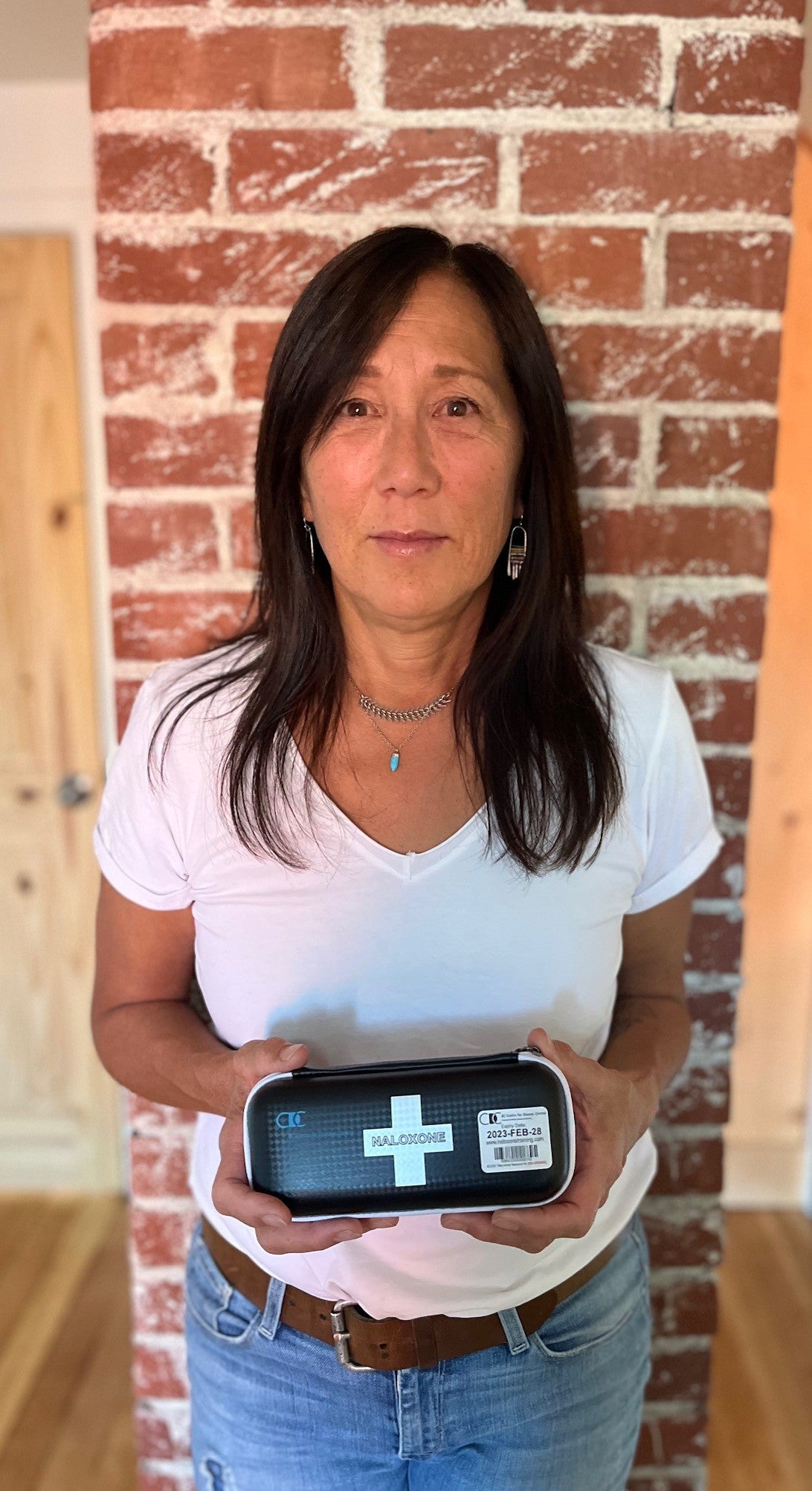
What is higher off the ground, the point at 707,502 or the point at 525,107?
the point at 525,107

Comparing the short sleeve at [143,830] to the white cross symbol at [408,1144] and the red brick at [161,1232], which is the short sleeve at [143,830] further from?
the red brick at [161,1232]

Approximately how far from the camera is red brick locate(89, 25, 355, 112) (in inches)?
44.4

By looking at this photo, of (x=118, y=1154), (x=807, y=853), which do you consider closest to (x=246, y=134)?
(x=807, y=853)

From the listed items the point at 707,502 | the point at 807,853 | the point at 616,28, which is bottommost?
the point at 807,853

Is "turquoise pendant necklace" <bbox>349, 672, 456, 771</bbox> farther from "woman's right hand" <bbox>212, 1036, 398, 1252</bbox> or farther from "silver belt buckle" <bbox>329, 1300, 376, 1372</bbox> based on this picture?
"silver belt buckle" <bbox>329, 1300, 376, 1372</bbox>

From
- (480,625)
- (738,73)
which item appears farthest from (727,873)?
(738,73)

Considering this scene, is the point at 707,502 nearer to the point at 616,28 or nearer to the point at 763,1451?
the point at 616,28

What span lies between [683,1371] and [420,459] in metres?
1.20

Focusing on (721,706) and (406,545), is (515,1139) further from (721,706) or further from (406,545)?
(721,706)

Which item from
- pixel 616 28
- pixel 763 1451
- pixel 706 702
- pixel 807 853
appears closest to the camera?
pixel 616 28

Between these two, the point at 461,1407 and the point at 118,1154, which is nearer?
the point at 461,1407

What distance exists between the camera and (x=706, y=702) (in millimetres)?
1271

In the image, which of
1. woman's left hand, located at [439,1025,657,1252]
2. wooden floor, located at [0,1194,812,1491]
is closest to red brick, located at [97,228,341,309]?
woman's left hand, located at [439,1025,657,1252]

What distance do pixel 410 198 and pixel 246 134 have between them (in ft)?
0.60
